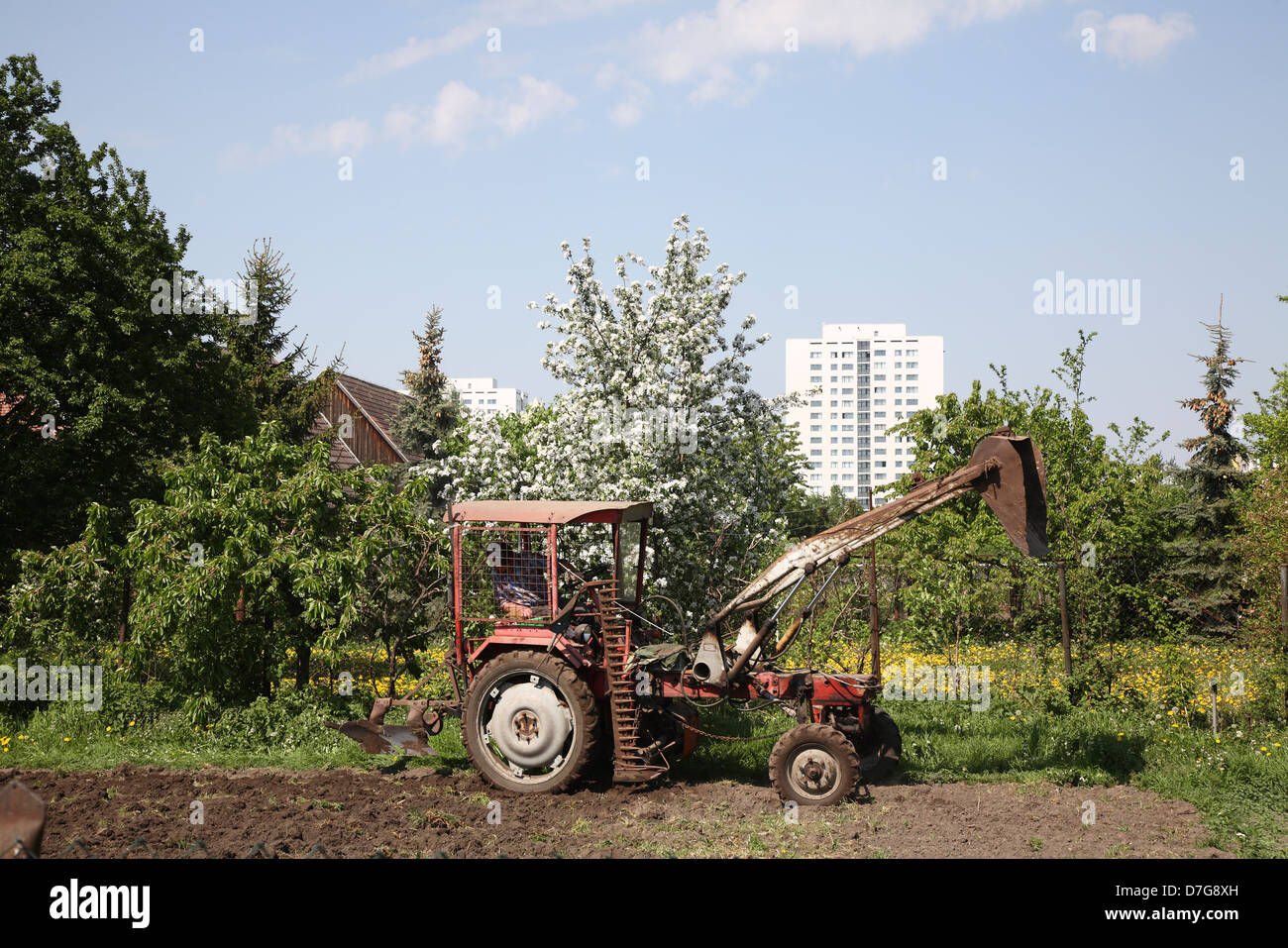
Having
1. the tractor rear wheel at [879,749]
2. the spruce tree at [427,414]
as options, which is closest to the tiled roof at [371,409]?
the spruce tree at [427,414]

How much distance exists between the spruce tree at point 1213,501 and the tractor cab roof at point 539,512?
15327 millimetres

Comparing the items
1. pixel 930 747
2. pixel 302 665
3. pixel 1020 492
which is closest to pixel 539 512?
pixel 1020 492

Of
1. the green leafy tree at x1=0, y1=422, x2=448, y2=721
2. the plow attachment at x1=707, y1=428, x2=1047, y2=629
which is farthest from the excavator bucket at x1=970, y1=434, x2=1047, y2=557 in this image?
the green leafy tree at x1=0, y1=422, x2=448, y2=721

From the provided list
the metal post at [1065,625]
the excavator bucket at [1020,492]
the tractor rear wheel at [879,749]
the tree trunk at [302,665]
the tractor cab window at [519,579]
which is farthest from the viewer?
the tree trunk at [302,665]

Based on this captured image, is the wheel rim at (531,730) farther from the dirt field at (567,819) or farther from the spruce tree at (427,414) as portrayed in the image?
the spruce tree at (427,414)

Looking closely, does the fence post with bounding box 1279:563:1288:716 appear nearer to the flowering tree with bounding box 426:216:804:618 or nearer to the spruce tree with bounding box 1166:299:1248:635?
the flowering tree with bounding box 426:216:804:618

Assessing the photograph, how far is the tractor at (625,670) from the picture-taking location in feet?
27.2

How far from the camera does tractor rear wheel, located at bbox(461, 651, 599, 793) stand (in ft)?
28.3

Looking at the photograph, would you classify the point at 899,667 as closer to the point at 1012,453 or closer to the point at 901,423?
the point at 1012,453

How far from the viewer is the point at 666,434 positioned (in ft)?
41.2

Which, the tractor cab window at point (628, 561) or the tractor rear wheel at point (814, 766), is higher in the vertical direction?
the tractor cab window at point (628, 561)

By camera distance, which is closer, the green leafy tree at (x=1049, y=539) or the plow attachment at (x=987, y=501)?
the plow attachment at (x=987, y=501)
